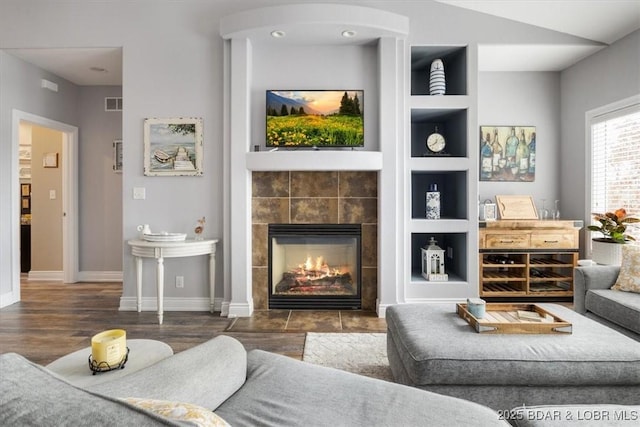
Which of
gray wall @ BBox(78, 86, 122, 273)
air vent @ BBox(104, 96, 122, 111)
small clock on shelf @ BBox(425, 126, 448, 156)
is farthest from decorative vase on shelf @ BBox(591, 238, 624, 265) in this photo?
air vent @ BBox(104, 96, 122, 111)

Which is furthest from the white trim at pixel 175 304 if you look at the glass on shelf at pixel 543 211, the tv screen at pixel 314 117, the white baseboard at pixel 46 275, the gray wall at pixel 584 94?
the gray wall at pixel 584 94

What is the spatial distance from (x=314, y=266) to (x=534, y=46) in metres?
3.12

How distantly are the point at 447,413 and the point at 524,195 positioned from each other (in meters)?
3.99

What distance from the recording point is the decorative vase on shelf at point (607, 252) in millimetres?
3285

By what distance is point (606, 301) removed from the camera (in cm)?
262

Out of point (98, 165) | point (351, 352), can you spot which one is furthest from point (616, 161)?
point (98, 165)

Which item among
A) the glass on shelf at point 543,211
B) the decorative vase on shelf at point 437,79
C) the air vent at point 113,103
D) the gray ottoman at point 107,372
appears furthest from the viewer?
the air vent at point 113,103

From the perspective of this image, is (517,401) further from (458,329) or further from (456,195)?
(456,195)

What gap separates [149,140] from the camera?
12.5ft

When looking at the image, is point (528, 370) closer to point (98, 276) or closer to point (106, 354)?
point (106, 354)

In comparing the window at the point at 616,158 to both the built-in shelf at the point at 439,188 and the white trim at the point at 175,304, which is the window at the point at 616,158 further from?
the white trim at the point at 175,304

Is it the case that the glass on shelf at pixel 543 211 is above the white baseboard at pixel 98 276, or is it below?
above

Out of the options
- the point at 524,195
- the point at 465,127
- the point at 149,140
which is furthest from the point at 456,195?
the point at 149,140

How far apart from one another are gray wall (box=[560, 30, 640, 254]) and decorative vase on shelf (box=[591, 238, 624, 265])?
2.77 feet
